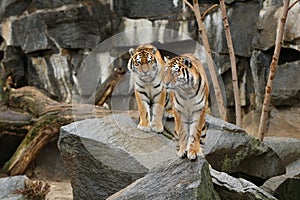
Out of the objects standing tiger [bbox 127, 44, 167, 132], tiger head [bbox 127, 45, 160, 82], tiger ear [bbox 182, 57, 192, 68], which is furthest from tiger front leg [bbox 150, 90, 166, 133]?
tiger ear [bbox 182, 57, 192, 68]

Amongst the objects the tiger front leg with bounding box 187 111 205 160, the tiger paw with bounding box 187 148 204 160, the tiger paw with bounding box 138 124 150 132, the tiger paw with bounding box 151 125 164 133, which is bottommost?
the tiger paw with bounding box 138 124 150 132

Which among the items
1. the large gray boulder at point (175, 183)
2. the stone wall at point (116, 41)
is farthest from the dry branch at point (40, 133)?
the large gray boulder at point (175, 183)

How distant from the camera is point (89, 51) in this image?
6.42 meters

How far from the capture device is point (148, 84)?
2697 mm

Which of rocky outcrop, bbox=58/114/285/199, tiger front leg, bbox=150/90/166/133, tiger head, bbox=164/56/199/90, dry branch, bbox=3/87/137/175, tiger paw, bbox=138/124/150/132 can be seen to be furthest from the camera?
dry branch, bbox=3/87/137/175

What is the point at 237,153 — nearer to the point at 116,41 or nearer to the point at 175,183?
the point at 175,183

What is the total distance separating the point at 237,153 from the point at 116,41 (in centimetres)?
259

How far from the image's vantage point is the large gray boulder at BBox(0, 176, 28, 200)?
12.0 ft

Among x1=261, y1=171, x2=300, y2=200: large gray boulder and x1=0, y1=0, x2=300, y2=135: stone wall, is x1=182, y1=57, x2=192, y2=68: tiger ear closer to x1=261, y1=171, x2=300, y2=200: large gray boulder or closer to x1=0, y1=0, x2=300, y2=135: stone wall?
x1=261, y1=171, x2=300, y2=200: large gray boulder

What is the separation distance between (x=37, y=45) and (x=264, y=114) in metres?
3.01

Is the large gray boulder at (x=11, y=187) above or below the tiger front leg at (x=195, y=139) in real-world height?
below

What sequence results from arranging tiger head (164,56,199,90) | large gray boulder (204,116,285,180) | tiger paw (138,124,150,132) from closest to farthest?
tiger head (164,56,199,90), tiger paw (138,124,150,132), large gray boulder (204,116,285,180)

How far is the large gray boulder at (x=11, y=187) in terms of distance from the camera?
365 centimetres

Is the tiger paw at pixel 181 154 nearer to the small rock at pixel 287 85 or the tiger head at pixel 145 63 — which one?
the tiger head at pixel 145 63
